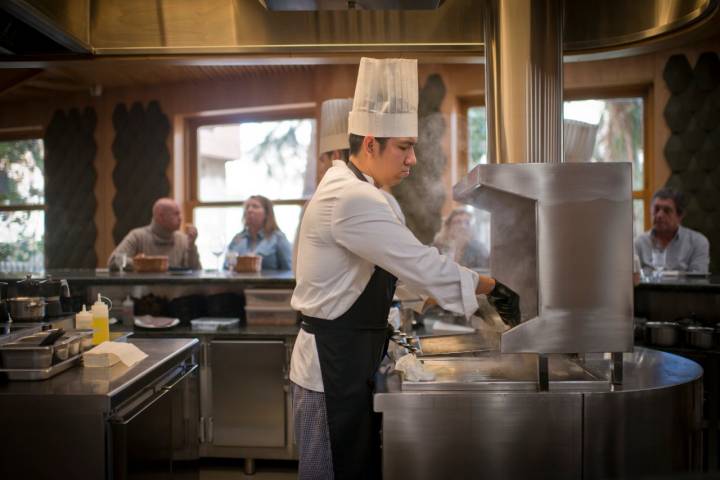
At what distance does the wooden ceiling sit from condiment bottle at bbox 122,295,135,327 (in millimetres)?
2687

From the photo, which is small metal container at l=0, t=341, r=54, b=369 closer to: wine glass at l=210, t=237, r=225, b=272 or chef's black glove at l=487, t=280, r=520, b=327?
chef's black glove at l=487, t=280, r=520, b=327

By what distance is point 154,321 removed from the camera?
3.73 metres

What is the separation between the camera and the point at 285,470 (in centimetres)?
367

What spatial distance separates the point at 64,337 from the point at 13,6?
1.10 m

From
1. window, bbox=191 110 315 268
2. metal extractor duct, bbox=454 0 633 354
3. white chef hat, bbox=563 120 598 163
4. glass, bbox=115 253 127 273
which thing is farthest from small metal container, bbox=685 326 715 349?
window, bbox=191 110 315 268

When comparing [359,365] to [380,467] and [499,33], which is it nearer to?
[380,467]

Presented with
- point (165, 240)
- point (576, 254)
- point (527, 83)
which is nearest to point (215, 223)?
point (165, 240)

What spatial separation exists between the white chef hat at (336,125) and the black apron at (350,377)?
124 centimetres

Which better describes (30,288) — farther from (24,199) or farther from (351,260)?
(24,199)

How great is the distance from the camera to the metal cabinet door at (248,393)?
3.49m

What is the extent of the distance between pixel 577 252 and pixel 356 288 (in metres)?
0.61

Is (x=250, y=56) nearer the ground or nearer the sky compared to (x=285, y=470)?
nearer the sky

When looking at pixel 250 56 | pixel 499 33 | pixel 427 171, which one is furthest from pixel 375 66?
pixel 427 171

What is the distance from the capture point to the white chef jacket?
1737 mm
